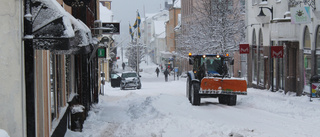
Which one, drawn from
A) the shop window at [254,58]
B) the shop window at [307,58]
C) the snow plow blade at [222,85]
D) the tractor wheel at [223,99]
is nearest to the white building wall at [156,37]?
the shop window at [254,58]

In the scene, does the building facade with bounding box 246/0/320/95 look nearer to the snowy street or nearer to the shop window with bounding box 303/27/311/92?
the shop window with bounding box 303/27/311/92

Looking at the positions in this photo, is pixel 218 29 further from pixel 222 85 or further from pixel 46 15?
pixel 46 15

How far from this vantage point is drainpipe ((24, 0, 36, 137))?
6.27 meters

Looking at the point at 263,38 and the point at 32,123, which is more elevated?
the point at 263,38

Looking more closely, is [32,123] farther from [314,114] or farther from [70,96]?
[314,114]

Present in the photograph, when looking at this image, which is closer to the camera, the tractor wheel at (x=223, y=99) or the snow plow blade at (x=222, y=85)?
the snow plow blade at (x=222, y=85)

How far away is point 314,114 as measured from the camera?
16.1 metres

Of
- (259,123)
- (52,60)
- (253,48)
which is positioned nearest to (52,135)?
(52,60)

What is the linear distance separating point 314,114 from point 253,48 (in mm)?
21018

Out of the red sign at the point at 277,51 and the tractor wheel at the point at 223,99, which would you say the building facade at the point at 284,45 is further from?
the tractor wheel at the point at 223,99
